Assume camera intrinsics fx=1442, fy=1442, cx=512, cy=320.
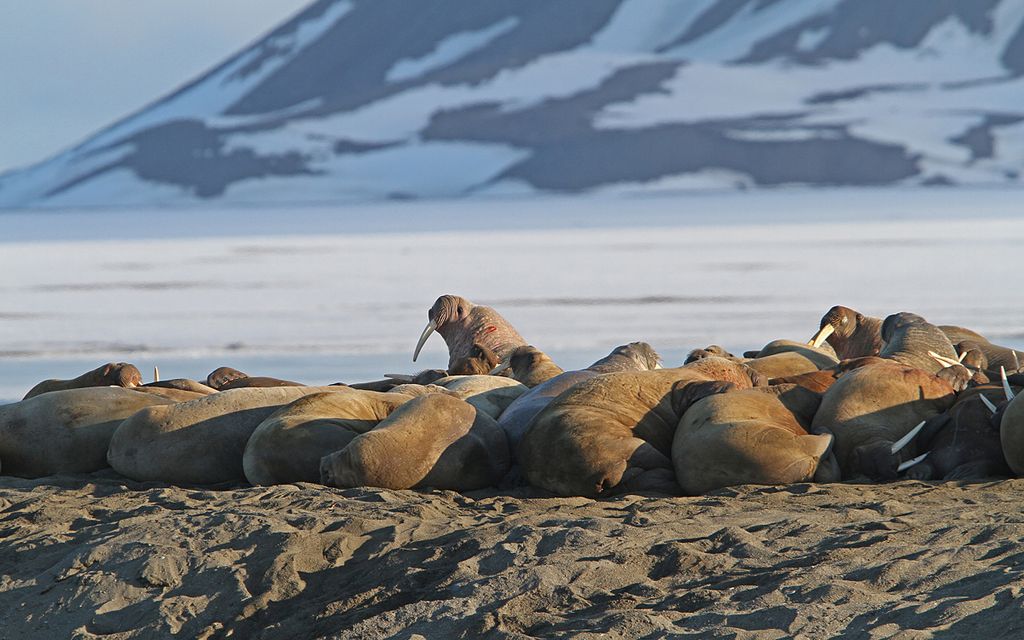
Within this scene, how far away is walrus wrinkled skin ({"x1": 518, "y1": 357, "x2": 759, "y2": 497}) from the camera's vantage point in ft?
18.8

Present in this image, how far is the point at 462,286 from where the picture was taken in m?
19.1

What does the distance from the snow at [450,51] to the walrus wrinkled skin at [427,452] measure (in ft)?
330

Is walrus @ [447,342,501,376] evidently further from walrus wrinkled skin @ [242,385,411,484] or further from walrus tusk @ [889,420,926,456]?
walrus tusk @ [889,420,926,456]

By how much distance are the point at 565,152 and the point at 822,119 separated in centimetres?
1620

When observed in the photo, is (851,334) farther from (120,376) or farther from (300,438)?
(120,376)

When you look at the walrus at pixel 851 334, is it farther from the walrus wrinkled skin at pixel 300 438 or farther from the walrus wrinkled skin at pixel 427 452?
the walrus wrinkled skin at pixel 300 438

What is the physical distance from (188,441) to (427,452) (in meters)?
1.13

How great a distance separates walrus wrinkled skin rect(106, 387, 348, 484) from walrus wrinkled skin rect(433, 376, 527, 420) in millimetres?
957

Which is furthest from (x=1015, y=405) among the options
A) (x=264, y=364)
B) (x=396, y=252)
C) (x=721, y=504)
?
(x=396, y=252)

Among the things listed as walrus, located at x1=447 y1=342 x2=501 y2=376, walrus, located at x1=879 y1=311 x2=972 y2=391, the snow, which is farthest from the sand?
the snow

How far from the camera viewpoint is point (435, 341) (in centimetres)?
1410

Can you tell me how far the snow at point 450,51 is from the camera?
107938 millimetres

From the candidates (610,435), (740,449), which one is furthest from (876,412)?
(610,435)

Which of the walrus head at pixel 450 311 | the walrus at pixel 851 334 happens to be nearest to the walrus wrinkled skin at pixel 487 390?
the walrus at pixel 851 334
